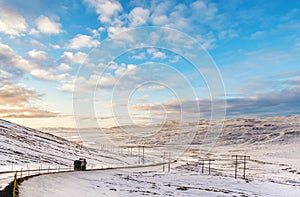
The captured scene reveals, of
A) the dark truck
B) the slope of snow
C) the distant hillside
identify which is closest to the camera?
the dark truck

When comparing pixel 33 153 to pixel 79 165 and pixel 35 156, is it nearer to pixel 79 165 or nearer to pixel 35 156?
pixel 35 156

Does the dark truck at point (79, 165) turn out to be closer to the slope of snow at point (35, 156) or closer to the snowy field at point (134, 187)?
the slope of snow at point (35, 156)

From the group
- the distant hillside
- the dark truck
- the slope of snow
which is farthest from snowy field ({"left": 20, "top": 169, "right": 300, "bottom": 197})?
the distant hillside

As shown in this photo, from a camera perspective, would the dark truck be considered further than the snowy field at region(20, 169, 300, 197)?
Yes

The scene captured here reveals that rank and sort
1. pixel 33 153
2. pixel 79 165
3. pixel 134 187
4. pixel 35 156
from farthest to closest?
1. pixel 33 153
2. pixel 35 156
3. pixel 79 165
4. pixel 134 187

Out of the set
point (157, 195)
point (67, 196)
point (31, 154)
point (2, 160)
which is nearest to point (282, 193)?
point (157, 195)

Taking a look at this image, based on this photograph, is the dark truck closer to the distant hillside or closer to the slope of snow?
the slope of snow

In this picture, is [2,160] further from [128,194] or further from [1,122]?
[1,122]

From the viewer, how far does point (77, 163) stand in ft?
277

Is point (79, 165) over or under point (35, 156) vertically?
over

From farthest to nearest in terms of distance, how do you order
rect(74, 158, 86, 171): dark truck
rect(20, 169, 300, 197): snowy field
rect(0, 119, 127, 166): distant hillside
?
rect(0, 119, 127, 166): distant hillside
rect(74, 158, 86, 171): dark truck
rect(20, 169, 300, 197): snowy field

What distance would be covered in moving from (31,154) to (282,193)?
283 ft

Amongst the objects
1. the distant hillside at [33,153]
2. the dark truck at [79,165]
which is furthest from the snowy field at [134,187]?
the distant hillside at [33,153]

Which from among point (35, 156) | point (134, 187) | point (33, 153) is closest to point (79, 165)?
point (35, 156)
